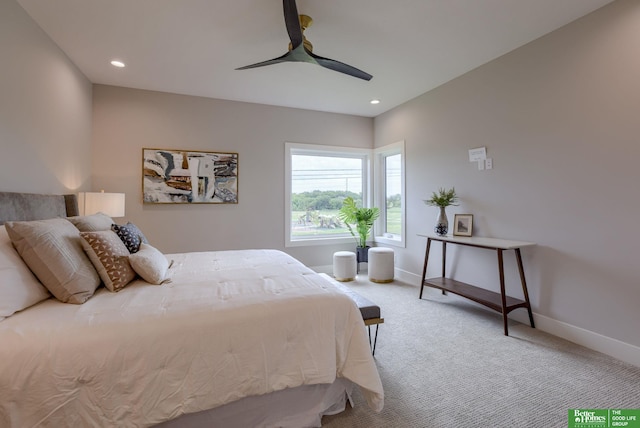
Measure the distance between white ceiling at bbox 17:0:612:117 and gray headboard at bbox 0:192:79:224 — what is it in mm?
1502

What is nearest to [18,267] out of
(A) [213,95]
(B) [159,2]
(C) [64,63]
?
(B) [159,2]

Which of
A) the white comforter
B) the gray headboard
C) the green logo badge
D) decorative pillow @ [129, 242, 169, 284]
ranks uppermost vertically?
the gray headboard

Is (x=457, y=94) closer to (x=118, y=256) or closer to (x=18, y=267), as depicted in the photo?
(x=118, y=256)

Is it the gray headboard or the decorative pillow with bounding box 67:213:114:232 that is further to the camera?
the decorative pillow with bounding box 67:213:114:232

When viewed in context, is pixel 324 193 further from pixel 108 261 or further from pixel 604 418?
pixel 604 418

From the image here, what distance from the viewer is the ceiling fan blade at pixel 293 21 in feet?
6.06

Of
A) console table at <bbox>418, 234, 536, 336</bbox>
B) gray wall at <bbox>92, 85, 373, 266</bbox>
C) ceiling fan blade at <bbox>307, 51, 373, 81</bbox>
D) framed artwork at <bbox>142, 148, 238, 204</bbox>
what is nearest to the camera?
ceiling fan blade at <bbox>307, 51, 373, 81</bbox>

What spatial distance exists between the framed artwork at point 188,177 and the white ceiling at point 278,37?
0.90 meters

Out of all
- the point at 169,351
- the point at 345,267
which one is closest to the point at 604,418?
the point at 169,351

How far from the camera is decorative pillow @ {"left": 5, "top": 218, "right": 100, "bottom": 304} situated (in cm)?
144

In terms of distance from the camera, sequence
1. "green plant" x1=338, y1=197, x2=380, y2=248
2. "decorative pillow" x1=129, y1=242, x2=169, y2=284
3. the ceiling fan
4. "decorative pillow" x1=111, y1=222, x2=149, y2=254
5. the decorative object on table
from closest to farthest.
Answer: "decorative pillow" x1=129, y1=242, x2=169, y2=284, the ceiling fan, "decorative pillow" x1=111, y1=222, x2=149, y2=254, the decorative object on table, "green plant" x1=338, y1=197, x2=380, y2=248

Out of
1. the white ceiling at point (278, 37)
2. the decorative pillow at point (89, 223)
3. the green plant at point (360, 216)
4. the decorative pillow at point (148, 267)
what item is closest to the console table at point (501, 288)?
the green plant at point (360, 216)

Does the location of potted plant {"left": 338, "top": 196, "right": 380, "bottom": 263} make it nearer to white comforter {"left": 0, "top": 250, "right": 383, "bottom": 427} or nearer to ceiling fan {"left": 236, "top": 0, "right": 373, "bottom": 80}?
ceiling fan {"left": 236, "top": 0, "right": 373, "bottom": 80}

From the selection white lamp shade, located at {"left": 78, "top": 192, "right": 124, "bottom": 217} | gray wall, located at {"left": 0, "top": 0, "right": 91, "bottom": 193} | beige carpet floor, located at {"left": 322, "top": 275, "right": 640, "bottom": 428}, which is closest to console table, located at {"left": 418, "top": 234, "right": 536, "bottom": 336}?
beige carpet floor, located at {"left": 322, "top": 275, "right": 640, "bottom": 428}
